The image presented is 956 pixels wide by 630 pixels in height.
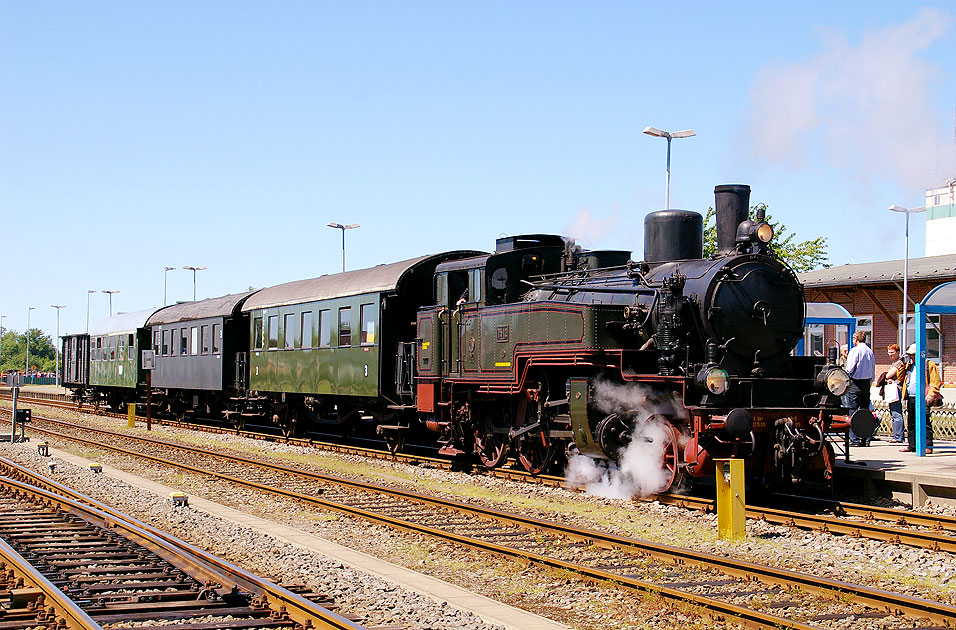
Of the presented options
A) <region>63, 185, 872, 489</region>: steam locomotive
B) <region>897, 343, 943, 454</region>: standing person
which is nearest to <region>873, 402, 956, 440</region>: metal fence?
<region>897, 343, 943, 454</region>: standing person

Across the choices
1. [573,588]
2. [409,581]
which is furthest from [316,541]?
[573,588]

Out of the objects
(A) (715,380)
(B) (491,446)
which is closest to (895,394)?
(A) (715,380)

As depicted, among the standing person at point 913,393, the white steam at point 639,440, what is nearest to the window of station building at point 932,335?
the standing person at point 913,393

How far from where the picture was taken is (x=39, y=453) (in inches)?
750

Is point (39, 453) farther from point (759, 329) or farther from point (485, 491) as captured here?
point (759, 329)

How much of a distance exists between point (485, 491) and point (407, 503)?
61.9 inches

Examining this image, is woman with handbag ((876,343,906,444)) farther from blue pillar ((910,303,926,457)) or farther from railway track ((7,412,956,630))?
railway track ((7,412,956,630))

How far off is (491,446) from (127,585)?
28.3 ft

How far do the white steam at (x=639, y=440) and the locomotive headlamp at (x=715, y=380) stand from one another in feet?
2.22

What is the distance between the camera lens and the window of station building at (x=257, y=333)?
23.6 metres

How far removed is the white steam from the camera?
472 inches

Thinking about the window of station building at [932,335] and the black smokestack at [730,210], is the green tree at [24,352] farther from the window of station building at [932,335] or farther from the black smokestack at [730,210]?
the black smokestack at [730,210]

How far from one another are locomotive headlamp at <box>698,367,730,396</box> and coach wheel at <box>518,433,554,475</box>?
10.8 feet

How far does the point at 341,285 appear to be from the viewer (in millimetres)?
20094
